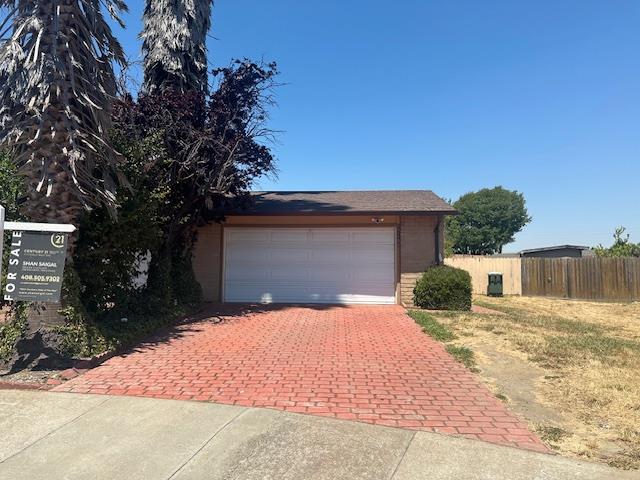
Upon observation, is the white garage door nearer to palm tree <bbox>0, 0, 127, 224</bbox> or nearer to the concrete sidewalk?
palm tree <bbox>0, 0, 127, 224</bbox>

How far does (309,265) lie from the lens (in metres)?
14.4

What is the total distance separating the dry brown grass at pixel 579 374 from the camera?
4277 millimetres

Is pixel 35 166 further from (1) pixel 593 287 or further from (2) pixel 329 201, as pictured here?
(1) pixel 593 287

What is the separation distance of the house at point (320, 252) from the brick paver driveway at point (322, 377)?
4402 millimetres

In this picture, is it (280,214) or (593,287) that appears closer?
(280,214)

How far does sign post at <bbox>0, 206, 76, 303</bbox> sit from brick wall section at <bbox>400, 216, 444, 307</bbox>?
966 cm

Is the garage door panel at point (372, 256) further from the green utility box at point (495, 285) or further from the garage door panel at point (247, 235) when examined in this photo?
the green utility box at point (495, 285)

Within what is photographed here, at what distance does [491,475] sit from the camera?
3.59 metres

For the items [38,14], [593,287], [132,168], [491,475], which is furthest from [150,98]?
[593,287]

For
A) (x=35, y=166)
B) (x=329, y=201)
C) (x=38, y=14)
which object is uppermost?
(x=38, y=14)

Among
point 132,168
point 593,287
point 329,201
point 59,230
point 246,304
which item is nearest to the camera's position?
point 59,230

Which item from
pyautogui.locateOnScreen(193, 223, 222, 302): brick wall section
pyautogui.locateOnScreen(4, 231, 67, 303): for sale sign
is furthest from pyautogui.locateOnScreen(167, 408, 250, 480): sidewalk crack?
pyautogui.locateOnScreen(193, 223, 222, 302): brick wall section

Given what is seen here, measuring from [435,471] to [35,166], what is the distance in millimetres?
6970

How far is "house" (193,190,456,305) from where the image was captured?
14070 millimetres
